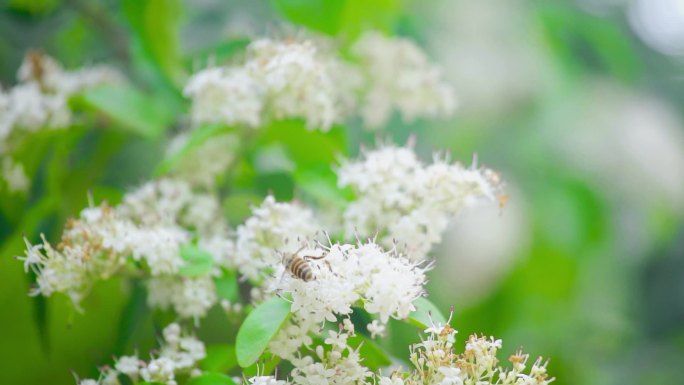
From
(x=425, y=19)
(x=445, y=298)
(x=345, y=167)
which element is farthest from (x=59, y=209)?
(x=425, y=19)

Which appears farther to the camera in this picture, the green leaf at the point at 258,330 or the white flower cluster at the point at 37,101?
the white flower cluster at the point at 37,101

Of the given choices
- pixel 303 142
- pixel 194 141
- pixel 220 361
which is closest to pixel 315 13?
pixel 303 142

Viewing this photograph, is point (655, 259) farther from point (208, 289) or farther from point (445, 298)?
point (208, 289)

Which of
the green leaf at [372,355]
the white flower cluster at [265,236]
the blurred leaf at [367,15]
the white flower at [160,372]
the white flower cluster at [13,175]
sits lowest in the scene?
the white flower at [160,372]

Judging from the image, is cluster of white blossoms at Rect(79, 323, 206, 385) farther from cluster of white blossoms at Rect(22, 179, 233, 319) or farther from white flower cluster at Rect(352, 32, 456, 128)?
white flower cluster at Rect(352, 32, 456, 128)

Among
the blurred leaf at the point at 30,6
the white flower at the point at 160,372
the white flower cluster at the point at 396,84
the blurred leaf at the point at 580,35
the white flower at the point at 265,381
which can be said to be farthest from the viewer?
the blurred leaf at the point at 580,35

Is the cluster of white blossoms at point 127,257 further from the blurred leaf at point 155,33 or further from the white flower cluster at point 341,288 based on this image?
the blurred leaf at point 155,33

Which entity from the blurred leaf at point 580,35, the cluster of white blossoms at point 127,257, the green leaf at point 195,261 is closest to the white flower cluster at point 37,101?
the cluster of white blossoms at point 127,257

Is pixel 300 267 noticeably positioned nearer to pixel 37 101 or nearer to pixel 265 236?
pixel 265 236
